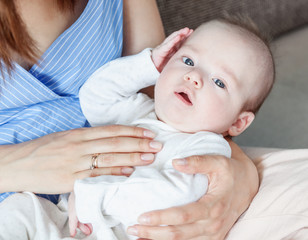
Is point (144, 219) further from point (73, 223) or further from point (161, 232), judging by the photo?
point (73, 223)

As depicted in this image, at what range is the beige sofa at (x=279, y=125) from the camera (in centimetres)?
97

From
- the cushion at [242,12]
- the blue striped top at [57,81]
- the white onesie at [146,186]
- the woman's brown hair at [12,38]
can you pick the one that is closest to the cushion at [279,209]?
the white onesie at [146,186]

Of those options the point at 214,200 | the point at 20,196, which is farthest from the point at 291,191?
the point at 20,196

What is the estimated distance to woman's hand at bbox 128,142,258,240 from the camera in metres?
0.86

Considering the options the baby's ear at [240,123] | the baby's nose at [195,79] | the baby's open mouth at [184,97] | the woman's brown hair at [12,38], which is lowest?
the baby's ear at [240,123]

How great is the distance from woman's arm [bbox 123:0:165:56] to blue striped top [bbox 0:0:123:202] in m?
0.12

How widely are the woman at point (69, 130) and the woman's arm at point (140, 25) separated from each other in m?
0.07

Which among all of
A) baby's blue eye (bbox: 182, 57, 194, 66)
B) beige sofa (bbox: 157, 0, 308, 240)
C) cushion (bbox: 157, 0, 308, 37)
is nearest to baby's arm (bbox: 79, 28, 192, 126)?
baby's blue eye (bbox: 182, 57, 194, 66)

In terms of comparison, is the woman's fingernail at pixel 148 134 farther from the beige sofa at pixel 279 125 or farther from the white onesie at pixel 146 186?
the beige sofa at pixel 279 125

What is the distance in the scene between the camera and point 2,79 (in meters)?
1.05

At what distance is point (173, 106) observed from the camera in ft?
3.28

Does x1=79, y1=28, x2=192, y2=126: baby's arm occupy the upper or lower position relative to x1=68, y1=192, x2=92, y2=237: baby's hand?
upper

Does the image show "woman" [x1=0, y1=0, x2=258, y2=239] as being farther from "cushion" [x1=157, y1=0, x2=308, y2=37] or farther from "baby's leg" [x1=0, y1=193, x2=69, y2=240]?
"cushion" [x1=157, y1=0, x2=308, y2=37]

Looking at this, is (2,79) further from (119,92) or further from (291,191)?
(291,191)
